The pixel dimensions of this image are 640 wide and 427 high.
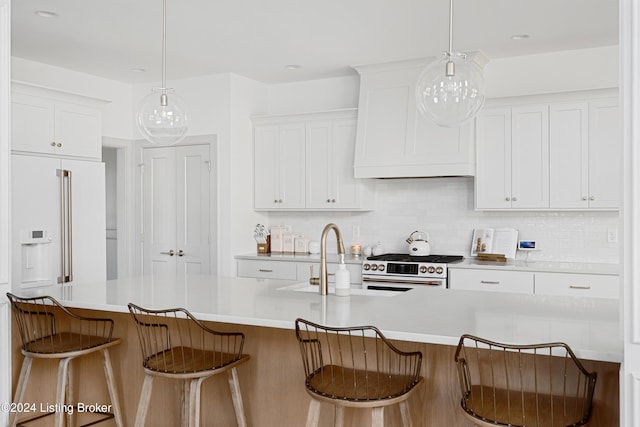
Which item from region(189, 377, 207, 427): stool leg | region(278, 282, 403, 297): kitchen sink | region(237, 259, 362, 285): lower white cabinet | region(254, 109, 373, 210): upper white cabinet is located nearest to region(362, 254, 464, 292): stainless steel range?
region(237, 259, 362, 285): lower white cabinet

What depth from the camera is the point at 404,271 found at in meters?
5.01

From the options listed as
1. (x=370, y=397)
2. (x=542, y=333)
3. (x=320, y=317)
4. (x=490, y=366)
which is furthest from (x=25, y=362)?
(x=542, y=333)

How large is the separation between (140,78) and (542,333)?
4814mm

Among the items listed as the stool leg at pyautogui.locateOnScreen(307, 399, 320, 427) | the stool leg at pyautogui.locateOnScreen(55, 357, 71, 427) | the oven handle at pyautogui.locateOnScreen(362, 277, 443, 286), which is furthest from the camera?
the oven handle at pyautogui.locateOnScreen(362, 277, 443, 286)

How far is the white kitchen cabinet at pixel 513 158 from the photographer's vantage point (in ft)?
15.8

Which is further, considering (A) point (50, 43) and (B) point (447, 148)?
(B) point (447, 148)

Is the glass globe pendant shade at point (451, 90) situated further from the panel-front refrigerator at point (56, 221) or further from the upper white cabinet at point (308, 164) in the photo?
the panel-front refrigerator at point (56, 221)

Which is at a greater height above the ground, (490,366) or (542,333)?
(542,333)

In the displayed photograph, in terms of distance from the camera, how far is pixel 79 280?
4.99 metres

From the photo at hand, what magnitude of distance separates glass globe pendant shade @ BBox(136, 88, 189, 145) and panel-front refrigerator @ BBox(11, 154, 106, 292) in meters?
1.63

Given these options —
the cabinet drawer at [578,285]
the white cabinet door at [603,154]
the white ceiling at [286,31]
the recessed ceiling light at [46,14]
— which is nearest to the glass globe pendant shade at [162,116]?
the white ceiling at [286,31]

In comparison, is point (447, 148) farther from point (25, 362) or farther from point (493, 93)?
point (25, 362)

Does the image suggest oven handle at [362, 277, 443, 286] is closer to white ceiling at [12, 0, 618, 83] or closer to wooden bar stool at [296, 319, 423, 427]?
white ceiling at [12, 0, 618, 83]

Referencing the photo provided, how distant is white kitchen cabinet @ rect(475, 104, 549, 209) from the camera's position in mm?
4824
